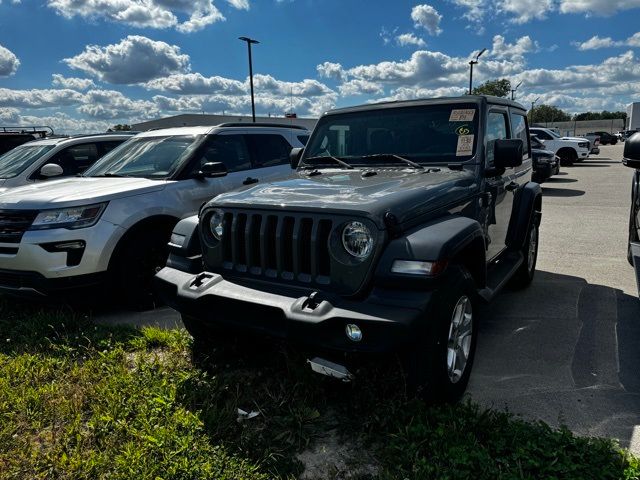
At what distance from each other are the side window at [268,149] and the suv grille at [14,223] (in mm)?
2689

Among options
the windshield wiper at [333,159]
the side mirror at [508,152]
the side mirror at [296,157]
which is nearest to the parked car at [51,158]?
the side mirror at [296,157]

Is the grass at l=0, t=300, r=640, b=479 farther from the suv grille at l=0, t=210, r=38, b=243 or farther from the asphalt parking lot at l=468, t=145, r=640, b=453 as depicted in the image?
the suv grille at l=0, t=210, r=38, b=243

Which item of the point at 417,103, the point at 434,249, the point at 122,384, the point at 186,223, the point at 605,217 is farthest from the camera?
the point at 605,217

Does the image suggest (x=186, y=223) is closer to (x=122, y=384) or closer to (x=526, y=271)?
(x=122, y=384)

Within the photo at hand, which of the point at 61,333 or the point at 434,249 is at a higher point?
the point at 434,249

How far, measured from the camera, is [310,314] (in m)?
2.59

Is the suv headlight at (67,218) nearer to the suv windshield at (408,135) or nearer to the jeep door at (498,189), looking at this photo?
the suv windshield at (408,135)

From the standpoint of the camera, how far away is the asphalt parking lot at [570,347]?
307 centimetres

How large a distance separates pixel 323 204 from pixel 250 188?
33.8 inches

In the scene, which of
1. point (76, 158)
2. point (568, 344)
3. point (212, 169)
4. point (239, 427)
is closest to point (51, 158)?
point (76, 158)

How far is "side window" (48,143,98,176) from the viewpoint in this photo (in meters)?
7.79

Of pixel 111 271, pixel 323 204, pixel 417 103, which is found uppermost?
pixel 417 103

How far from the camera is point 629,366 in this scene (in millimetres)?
3596

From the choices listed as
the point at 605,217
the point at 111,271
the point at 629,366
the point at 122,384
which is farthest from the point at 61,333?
the point at 605,217
